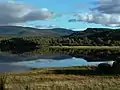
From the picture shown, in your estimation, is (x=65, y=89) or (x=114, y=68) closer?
(x=65, y=89)

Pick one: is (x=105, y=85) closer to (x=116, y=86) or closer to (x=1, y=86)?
(x=116, y=86)

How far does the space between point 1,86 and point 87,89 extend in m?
10.3

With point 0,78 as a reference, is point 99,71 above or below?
below

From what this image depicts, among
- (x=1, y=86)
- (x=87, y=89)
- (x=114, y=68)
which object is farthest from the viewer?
(x=114, y=68)

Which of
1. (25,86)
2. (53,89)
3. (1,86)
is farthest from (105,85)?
(1,86)

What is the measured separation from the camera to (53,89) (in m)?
38.9

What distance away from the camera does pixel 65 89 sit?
39125 millimetres

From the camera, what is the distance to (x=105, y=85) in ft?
135

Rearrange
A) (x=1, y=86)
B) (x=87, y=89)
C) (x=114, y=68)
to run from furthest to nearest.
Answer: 1. (x=114, y=68)
2. (x=87, y=89)
3. (x=1, y=86)

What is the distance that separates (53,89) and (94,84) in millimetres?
5544

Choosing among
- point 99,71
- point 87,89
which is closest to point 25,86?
point 87,89

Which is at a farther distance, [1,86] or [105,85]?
[105,85]

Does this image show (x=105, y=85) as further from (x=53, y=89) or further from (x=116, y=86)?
(x=53, y=89)

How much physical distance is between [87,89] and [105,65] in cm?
2755
